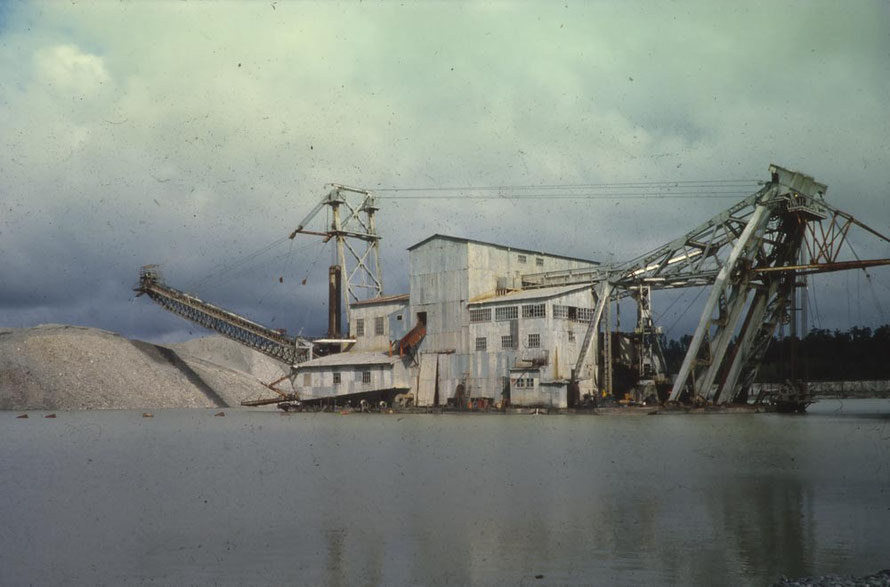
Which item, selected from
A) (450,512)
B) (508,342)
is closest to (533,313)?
(508,342)

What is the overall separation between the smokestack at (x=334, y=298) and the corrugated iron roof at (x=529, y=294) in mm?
14091

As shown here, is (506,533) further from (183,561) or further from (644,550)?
(183,561)

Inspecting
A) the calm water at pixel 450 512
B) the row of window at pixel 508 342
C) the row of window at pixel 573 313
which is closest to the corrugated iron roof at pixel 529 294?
the row of window at pixel 573 313

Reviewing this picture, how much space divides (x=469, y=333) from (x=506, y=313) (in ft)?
9.50

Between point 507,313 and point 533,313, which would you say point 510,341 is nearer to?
point 507,313

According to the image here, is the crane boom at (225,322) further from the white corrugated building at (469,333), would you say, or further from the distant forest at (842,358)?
the distant forest at (842,358)

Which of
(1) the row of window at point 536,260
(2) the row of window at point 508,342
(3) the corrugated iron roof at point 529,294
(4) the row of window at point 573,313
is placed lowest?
(2) the row of window at point 508,342

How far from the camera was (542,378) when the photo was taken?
44406 mm

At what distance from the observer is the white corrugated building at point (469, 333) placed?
147ft

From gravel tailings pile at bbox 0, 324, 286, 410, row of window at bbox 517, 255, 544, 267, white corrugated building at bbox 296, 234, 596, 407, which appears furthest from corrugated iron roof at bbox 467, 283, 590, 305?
gravel tailings pile at bbox 0, 324, 286, 410

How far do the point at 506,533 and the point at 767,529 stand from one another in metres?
3.82

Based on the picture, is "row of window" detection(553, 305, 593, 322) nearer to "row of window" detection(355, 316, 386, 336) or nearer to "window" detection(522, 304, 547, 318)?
"window" detection(522, 304, 547, 318)

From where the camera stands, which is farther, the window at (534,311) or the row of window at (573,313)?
the row of window at (573,313)

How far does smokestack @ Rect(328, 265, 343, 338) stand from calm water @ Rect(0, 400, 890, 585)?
3143cm
